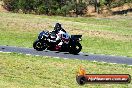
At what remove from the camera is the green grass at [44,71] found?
54.7 feet

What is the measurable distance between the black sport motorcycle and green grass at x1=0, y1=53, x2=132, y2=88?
2.86 meters

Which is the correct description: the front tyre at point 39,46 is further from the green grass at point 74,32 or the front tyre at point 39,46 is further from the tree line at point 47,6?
the tree line at point 47,6

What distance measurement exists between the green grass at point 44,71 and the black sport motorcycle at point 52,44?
113 inches

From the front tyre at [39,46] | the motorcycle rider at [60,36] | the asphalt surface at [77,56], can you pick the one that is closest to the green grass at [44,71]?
the asphalt surface at [77,56]

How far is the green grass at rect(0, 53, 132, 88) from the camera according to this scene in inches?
656

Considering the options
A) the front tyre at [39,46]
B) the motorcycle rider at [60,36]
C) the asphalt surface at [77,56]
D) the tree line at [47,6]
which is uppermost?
the motorcycle rider at [60,36]

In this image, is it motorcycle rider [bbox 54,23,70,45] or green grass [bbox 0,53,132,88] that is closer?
green grass [bbox 0,53,132,88]

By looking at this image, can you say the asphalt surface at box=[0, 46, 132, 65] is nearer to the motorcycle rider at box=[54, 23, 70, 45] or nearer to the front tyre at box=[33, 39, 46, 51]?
the front tyre at box=[33, 39, 46, 51]

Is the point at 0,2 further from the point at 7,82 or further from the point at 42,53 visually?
the point at 7,82

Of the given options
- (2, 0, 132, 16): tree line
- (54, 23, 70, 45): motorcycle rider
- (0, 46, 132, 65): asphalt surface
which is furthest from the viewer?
(2, 0, 132, 16): tree line

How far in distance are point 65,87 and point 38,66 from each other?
157 inches

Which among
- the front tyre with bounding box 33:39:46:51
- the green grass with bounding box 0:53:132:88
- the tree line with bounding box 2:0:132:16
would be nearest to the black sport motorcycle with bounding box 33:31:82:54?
the front tyre with bounding box 33:39:46:51

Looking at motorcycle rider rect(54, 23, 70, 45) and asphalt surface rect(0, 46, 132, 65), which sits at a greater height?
motorcycle rider rect(54, 23, 70, 45)

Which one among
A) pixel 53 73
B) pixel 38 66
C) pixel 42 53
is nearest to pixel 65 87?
pixel 53 73
